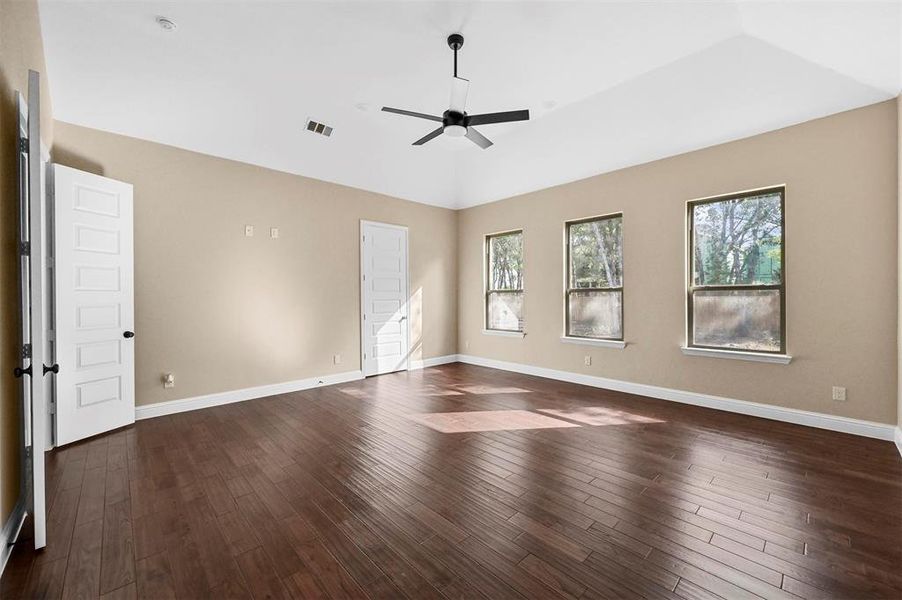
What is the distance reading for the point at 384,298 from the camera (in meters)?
6.21

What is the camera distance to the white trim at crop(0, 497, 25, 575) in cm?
181

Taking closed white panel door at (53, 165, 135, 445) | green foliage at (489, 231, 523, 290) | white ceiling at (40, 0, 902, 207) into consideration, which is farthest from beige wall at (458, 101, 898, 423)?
closed white panel door at (53, 165, 135, 445)

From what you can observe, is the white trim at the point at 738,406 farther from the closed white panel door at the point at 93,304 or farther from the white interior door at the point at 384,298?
the closed white panel door at the point at 93,304

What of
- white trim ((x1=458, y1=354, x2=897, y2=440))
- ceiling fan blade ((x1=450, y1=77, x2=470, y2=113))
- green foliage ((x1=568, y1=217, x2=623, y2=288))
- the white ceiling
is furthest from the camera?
green foliage ((x1=568, y1=217, x2=623, y2=288))

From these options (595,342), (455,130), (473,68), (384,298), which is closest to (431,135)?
(455,130)

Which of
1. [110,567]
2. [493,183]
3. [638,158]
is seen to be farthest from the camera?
[493,183]

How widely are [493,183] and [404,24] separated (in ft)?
10.9

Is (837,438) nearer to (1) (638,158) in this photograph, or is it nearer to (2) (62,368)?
(1) (638,158)

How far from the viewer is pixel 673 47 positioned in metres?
3.35

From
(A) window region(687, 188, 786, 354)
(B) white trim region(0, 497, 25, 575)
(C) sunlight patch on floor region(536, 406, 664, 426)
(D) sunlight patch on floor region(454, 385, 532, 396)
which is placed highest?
(A) window region(687, 188, 786, 354)

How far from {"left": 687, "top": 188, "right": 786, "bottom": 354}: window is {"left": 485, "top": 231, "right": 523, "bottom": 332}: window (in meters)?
2.55

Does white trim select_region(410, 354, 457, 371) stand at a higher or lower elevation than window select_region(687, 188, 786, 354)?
lower

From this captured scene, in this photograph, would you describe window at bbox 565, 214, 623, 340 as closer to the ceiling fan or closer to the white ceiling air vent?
the ceiling fan

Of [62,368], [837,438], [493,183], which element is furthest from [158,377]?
[837,438]
